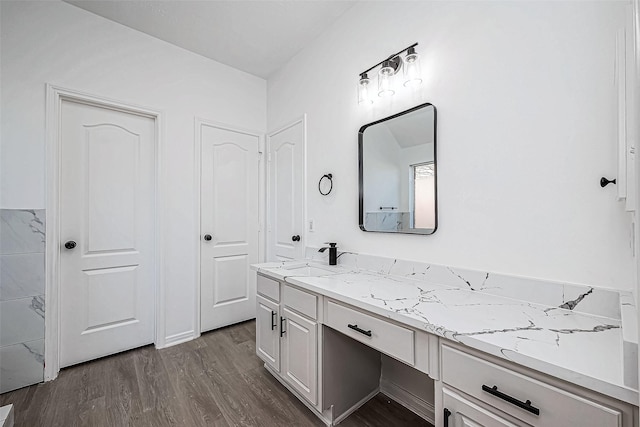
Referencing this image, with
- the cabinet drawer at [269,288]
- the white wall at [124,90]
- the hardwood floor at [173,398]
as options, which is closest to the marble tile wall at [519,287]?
the cabinet drawer at [269,288]

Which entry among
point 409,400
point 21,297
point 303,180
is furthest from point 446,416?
point 21,297

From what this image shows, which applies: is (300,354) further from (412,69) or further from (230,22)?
(230,22)

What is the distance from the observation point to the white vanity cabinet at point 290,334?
157cm

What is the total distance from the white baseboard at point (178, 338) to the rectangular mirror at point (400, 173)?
6.40 ft

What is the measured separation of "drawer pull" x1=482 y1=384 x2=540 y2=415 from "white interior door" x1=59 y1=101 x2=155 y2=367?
2.63 metres

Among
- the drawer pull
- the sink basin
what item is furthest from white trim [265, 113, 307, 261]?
the drawer pull

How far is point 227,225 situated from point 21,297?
1.54 meters

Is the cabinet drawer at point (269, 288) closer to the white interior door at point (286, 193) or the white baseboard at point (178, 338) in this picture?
the white interior door at point (286, 193)

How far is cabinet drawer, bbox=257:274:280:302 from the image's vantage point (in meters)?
1.86

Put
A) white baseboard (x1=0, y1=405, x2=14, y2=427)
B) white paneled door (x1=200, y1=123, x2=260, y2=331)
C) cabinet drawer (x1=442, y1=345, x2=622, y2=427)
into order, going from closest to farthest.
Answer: cabinet drawer (x1=442, y1=345, x2=622, y2=427), white baseboard (x1=0, y1=405, x2=14, y2=427), white paneled door (x1=200, y1=123, x2=260, y2=331)

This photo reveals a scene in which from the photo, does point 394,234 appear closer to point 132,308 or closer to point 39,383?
point 132,308

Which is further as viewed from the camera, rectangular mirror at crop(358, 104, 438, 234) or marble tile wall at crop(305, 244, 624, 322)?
rectangular mirror at crop(358, 104, 438, 234)

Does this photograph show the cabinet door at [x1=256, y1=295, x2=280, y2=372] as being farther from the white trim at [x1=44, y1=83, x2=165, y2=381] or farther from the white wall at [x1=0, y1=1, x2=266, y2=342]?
the white trim at [x1=44, y1=83, x2=165, y2=381]

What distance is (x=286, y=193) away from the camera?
2852mm
